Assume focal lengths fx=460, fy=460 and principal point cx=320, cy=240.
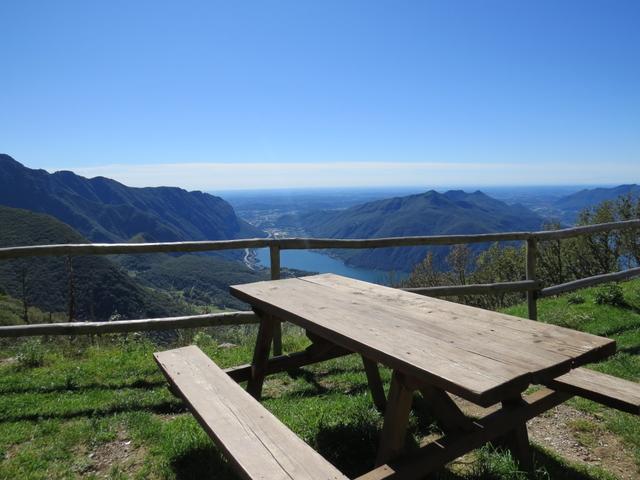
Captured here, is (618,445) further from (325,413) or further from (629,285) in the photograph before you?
(629,285)

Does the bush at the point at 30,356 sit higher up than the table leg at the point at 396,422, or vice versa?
the table leg at the point at 396,422

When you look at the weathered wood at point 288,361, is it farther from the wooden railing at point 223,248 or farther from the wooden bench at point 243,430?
the wooden railing at point 223,248

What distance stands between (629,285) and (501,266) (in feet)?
61.2

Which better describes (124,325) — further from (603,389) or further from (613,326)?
(613,326)

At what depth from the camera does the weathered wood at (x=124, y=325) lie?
4863 millimetres

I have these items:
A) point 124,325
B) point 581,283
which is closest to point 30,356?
point 124,325

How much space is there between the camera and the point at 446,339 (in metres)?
2.33

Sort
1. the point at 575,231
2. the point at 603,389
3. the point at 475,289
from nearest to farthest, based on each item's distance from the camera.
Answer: the point at 603,389, the point at 475,289, the point at 575,231

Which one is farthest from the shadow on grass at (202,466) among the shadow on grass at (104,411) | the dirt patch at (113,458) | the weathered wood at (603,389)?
the weathered wood at (603,389)

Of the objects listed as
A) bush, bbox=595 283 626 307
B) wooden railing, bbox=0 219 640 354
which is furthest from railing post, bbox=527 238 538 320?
bush, bbox=595 283 626 307

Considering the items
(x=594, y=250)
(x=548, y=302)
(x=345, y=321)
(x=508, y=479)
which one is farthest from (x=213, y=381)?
(x=594, y=250)

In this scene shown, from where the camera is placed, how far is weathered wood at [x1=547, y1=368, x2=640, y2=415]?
254cm

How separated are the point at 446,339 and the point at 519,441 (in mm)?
1105

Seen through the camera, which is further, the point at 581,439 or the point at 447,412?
the point at 581,439
